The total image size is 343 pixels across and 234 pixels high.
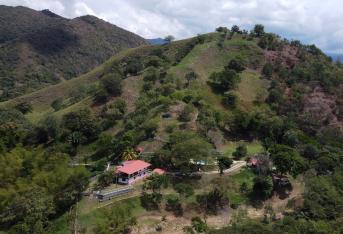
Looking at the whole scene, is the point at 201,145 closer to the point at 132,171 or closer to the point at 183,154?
the point at 183,154

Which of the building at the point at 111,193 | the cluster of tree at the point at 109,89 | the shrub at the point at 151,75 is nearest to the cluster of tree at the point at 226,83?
the shrub at the point at 151,75

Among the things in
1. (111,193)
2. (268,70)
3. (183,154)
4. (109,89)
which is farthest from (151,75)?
(111,193)

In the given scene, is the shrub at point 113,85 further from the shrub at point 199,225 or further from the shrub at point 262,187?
the shrub at point 199,225

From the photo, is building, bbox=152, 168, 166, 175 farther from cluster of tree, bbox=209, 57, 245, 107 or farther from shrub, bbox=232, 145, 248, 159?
cluster of tree, bbox=209, 57, 245, 107

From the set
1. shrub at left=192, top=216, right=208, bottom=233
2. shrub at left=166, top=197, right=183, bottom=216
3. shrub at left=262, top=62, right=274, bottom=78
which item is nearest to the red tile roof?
shrub at left=166, top=197, right=183, bottom=216

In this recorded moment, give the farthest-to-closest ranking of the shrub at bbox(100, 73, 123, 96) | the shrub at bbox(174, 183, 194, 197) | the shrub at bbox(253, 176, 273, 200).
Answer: the shrub at bbox(100, 73, 123, 96) < the shrub at bbox(253, 176, 273, 200) < the shrub at bbox(174, 183, 194, 197)

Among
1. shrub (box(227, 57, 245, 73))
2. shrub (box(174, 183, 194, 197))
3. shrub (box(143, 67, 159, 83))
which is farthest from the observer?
shrub (box(227, 57, 245, 73))

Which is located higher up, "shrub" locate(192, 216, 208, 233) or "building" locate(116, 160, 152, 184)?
"building" locate(116, 160, 152, 184)
